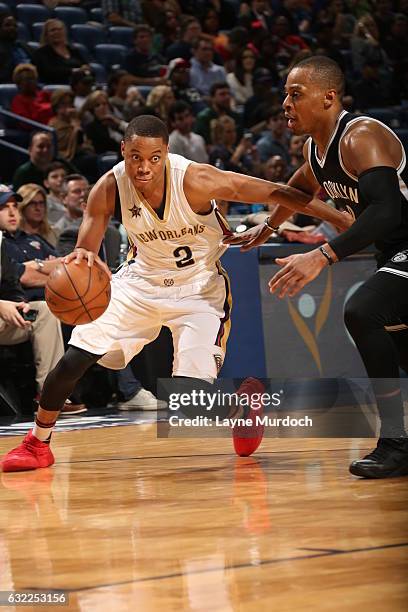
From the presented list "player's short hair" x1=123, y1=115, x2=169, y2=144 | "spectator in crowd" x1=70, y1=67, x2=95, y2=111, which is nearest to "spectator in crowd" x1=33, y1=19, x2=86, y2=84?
"spectator in crowd" x1=70, y1=67, x2=95, y2=111

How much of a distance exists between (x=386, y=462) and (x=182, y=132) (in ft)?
22.9

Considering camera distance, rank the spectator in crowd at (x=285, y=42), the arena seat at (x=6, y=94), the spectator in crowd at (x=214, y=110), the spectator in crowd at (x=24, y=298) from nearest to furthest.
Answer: the spectator in crowd at (x=24, y=298) → the arena seat at (x=6, y=94) → the spectator in crowd at (x=214, y=110) → the spectator in crowd at (x=285, y=42)

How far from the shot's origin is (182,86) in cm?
1274

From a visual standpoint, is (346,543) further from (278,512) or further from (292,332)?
(292,332)

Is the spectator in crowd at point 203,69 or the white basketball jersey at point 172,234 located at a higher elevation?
the white basketball jersey at point 172,234

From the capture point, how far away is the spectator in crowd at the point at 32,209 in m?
8.06

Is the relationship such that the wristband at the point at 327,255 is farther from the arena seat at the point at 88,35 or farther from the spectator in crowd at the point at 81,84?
the arena seat at the point at 88,35

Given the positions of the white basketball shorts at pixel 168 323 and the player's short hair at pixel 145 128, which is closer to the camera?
the player's short hair at pixel 145 128

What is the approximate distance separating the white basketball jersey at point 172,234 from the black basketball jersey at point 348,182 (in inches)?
26.9

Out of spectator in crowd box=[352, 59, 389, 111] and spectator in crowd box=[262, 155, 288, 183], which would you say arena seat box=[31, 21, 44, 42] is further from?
spectator in crowd box=[352, 59, 389, 111]

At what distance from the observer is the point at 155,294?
530 centimetres

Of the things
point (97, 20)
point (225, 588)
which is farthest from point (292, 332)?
point (97, 20)

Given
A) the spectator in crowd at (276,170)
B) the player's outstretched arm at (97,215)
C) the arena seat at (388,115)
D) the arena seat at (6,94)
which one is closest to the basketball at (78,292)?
the player's outstretched arm at (97,215)

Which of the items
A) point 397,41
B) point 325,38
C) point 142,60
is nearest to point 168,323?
point 142,60
